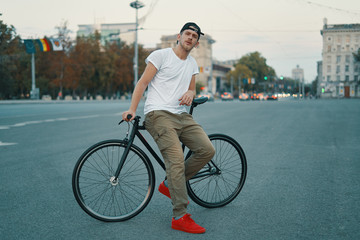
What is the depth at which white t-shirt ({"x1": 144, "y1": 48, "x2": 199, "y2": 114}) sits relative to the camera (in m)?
3.72

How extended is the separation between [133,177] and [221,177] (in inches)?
35.2

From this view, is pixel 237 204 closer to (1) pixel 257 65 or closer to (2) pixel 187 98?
(2) pixel 187 98

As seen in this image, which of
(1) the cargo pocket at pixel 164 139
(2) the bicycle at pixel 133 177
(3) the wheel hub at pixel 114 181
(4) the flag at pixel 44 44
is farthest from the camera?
(4) the flag at pixel 44 44

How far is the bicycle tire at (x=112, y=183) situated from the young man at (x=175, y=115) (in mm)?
235

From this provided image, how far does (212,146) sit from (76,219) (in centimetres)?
139

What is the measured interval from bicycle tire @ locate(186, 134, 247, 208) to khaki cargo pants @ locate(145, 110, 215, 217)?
284 millimetres

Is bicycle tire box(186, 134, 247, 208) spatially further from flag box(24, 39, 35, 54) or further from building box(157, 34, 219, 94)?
building box(157, 34, 219, 94)

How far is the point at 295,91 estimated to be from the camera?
1027 inches

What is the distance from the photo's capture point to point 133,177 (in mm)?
4391

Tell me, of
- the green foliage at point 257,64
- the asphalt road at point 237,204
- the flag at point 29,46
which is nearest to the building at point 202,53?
the green foliage at point 257,64

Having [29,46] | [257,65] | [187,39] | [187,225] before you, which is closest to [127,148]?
[187,225]

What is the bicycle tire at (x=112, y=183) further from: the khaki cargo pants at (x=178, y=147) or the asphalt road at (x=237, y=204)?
the khaki cargo pants at (x=178, y=147)

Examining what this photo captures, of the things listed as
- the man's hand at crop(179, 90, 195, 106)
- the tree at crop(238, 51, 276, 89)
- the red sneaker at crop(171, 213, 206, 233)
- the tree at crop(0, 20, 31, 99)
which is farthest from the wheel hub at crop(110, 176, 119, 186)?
the tree at crop(238, 51, 276, 89)

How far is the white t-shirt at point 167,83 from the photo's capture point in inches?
146
